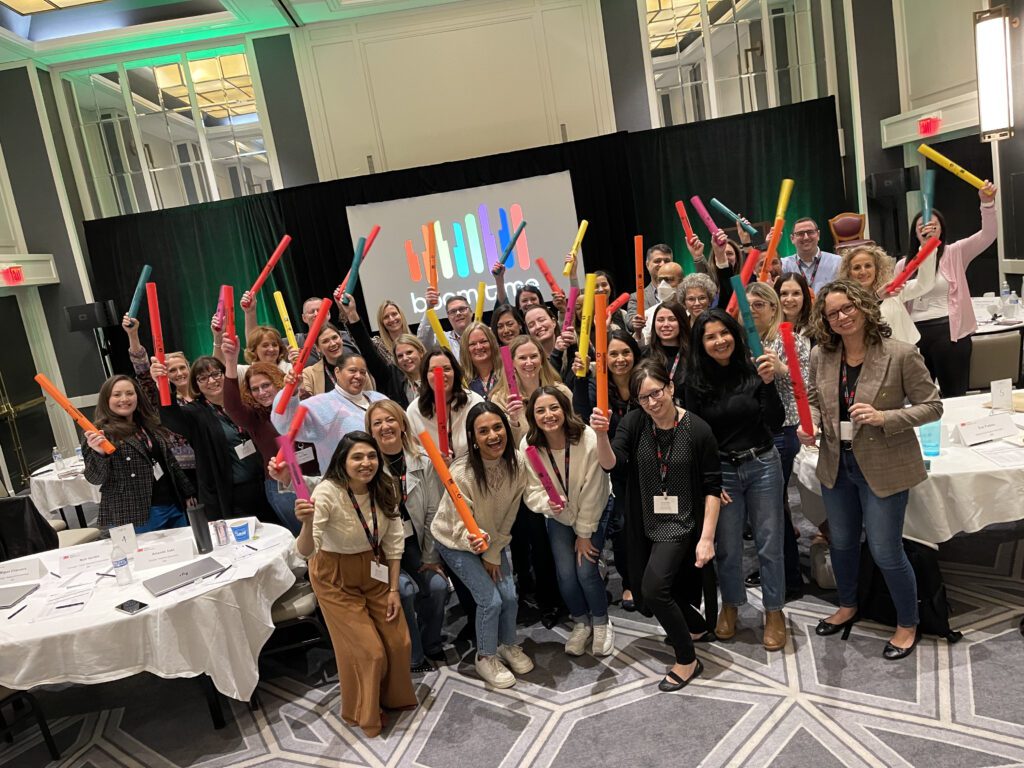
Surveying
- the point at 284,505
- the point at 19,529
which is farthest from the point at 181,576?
the point at 19,529

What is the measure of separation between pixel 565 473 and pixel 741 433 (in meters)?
0.76

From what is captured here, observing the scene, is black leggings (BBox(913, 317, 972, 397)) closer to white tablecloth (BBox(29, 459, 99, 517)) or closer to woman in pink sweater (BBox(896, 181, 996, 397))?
woman in pink sweater (BBox(896, 181, 996, 397))

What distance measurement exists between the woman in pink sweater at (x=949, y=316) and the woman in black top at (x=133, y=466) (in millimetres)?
4586

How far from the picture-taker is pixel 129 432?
3.61 m

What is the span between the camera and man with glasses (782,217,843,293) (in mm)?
4992

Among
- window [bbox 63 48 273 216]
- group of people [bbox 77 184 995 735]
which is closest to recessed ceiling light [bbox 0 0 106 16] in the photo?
window [bbox 63 48 273 216]

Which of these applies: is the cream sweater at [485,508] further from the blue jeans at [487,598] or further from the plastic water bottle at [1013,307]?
the plastic water bottle at [1013,307]

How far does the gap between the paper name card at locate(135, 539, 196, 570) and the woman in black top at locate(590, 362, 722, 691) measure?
1.94 meters

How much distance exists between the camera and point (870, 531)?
2861 mm

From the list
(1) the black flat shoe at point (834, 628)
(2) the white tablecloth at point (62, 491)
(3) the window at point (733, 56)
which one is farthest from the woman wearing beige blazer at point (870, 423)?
(3) the window at point (733, 56)

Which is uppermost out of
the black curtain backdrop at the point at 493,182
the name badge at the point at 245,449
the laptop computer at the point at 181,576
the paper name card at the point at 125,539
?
the black curtain backdrop at the point at 493,182

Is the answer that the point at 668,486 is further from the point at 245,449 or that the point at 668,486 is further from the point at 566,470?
the point at 245,449

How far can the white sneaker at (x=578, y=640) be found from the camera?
330cm

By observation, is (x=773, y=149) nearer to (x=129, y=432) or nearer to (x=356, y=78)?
(x=356, y=78)
